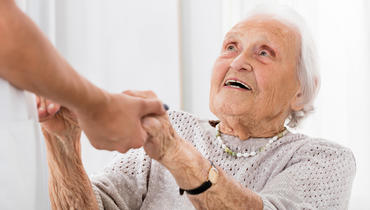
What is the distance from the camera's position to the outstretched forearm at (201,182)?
1146mm

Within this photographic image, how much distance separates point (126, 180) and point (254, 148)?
464 mm

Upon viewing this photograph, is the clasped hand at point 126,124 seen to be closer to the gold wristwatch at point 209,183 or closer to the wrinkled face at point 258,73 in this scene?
the gold wristwatch at point 209,183

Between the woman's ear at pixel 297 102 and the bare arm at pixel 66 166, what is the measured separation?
2.67 feet

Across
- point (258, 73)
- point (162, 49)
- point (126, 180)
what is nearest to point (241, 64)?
point (258, 73)

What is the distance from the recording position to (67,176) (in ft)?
4.30

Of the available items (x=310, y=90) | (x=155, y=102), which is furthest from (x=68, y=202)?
(x=310, y=90)

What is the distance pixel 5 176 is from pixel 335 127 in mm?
2005

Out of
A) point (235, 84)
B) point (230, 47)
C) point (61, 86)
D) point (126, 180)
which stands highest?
point (61, 86)

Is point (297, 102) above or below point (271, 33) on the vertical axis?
below

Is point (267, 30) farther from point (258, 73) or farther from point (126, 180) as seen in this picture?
point (126, 180)

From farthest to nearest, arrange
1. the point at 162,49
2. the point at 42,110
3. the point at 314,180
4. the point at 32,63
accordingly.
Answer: the point at 162,49, the point at 314,180, the point at 42,110, the point at 32,63

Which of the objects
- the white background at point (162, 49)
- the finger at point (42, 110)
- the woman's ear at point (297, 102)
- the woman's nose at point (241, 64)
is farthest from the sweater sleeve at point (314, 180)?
the white background at point (162, 49)

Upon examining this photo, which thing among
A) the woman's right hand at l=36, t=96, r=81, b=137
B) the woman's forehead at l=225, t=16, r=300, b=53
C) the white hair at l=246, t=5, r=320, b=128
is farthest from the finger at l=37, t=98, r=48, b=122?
the white hair at l=246, t=5, r=320, b=128

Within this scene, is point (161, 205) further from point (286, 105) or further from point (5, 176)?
point (5, 176)
